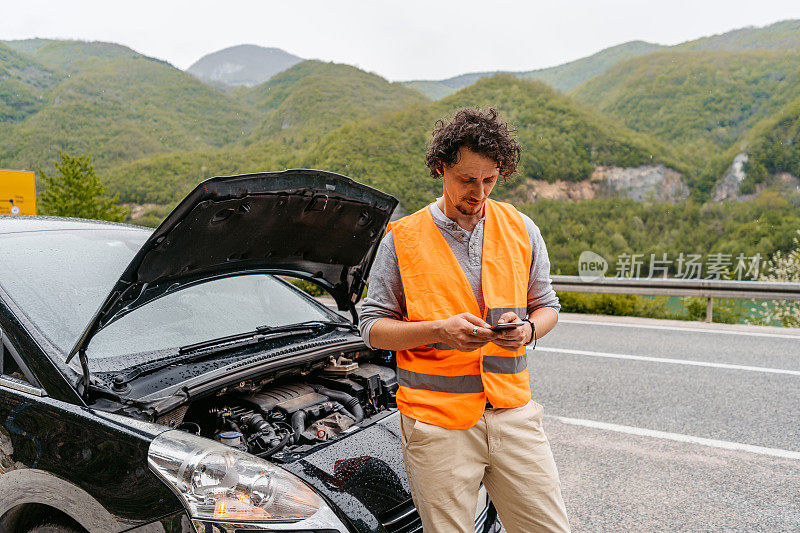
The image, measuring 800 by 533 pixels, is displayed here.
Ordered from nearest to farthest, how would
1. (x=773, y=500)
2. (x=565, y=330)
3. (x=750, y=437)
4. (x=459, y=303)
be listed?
1. (x=459, y=303)
2. (x=773, y=500)
3. (x=750, y=437)
4. (x=565, y=330)

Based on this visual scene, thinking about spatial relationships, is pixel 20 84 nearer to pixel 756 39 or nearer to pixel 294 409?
pixel 294 409

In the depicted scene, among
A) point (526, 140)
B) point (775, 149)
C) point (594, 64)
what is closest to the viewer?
point (526, 140)

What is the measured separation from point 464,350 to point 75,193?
42.7ft

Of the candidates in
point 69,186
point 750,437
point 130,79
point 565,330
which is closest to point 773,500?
point 750,437

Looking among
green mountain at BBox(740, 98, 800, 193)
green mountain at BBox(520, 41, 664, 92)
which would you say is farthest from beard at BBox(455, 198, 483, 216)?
green mountain at BBox(520, 41, 664, 92)

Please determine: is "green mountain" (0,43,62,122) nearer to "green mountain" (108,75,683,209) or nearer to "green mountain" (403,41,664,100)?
"green mountain" (108,75,683,209)

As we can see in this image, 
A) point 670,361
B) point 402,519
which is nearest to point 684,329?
point 670,361

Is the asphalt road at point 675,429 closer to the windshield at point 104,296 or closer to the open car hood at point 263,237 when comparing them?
the open car hood at point 263,237

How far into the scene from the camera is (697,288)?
8664 millimetres

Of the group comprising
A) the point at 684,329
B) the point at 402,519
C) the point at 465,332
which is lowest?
the point at 684,329

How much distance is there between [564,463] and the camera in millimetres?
3678

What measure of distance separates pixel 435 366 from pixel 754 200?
31.3m

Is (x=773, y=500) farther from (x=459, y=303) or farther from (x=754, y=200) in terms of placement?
(x=754, y=200)

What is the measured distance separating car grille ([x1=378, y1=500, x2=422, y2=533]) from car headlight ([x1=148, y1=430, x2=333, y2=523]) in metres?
0.25
